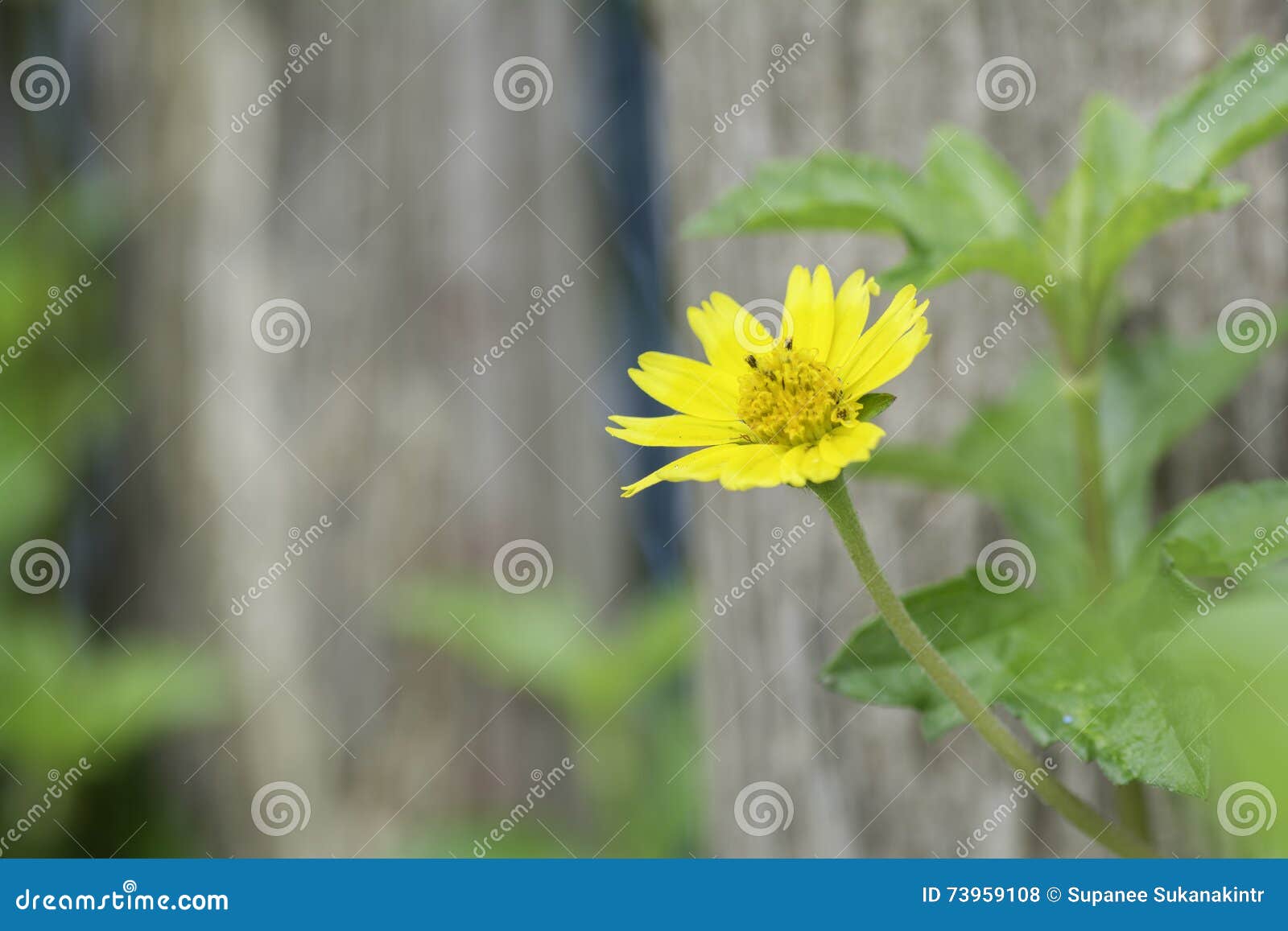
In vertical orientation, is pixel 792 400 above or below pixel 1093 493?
below

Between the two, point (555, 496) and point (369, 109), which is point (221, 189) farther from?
point (555, 496)

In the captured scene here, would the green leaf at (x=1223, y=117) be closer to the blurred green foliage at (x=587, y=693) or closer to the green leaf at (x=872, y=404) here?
the green leaf at (x=872, y=404)

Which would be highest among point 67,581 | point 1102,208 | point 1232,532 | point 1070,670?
point 1102,208

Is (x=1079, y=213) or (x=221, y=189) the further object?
(x=221, y=189)

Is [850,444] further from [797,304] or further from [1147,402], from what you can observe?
[1147,402]

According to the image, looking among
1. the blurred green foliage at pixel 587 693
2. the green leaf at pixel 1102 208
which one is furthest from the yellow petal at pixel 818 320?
the blurred green foliage at pixel 587 693

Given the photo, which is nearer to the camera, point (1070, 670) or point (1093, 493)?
point (1070, 670)

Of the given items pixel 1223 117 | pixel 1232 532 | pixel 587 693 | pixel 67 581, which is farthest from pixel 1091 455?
pixel 67 581
